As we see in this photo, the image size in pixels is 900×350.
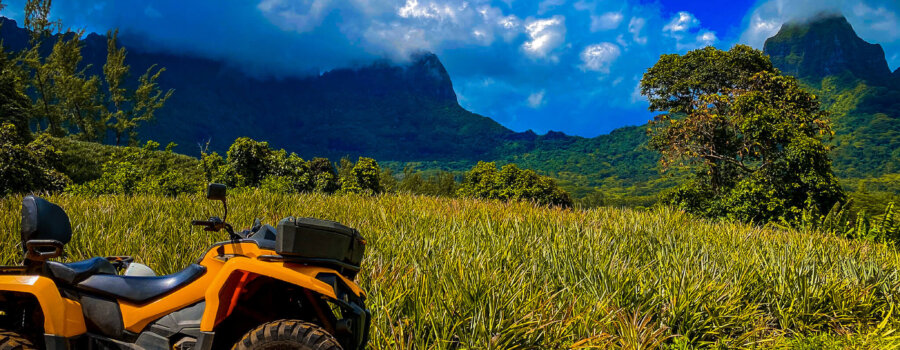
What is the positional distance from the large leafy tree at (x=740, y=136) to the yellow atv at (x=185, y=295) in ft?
54.7

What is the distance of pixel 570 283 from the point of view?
3564 millimetres

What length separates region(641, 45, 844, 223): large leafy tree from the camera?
689 inches

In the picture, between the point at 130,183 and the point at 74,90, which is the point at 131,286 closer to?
the point at 130,183

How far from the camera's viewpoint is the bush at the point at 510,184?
1815 inches

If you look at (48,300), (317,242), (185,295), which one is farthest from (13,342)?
(317,242)

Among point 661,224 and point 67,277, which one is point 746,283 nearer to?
point 661,224

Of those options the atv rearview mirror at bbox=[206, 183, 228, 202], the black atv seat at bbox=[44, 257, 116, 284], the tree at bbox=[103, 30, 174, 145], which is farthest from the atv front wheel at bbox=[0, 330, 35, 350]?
the tree at bbox=[103, 30, 174, 145]

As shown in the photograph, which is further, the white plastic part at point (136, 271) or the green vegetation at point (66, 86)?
the green vegetation at point (66, 86)

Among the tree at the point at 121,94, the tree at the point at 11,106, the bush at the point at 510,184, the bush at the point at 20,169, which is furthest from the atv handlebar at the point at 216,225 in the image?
the tree at the point at 121,94

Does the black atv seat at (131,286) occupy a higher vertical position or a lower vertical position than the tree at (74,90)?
lower

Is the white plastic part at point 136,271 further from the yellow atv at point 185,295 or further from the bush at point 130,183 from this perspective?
the bush at point 130,183

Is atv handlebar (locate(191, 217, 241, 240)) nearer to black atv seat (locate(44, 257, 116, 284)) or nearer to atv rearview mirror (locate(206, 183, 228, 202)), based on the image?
atv rearview mirror (locate(206, 183, 228, 202))

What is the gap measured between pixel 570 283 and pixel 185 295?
2.65 metres

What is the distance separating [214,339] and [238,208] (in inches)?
200
